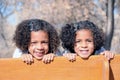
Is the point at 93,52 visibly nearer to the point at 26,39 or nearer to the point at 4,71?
the point at 26,39

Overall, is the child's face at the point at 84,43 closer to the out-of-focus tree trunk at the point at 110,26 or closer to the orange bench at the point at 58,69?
the orange bench at the point at 58,69

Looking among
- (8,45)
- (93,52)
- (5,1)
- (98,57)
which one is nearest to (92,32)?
(93,52)

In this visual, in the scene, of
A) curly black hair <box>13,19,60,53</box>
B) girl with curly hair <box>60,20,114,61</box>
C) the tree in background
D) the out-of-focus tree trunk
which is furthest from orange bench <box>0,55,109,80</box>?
the tree in background

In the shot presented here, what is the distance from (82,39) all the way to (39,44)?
375mm

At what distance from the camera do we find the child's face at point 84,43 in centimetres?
323

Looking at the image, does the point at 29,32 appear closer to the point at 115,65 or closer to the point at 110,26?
the point at 115,65

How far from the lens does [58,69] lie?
9.18 ft

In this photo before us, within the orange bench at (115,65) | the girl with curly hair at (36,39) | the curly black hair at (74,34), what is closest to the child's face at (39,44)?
the girl with curly hair at (36,39)

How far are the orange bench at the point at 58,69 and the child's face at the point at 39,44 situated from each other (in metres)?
0.42

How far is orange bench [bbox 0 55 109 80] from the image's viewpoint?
2.78m

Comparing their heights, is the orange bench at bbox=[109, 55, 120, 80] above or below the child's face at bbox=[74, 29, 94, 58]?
below

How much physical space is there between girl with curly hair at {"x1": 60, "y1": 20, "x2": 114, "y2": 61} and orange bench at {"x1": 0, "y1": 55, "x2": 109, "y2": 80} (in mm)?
339

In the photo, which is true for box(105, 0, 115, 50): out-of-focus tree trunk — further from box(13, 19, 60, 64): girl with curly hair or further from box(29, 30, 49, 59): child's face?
box(29, 30, 49, 59): child's face

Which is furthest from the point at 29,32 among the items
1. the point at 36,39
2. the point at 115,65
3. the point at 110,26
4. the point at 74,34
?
the point at 110,26
